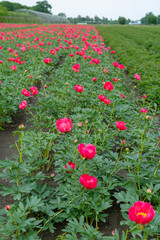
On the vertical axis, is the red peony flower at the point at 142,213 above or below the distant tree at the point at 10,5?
below

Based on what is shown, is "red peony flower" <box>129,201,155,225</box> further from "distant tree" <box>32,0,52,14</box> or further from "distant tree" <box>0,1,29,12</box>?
"distant tree" <box>32,0,52,14</box>

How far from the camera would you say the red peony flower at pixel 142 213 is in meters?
0.94

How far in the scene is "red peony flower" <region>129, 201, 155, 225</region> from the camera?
939 millimetres

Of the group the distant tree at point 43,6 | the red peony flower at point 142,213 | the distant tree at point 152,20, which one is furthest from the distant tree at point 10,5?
the red peony flower at point 142,213

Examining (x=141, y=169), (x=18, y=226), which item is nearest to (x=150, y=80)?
(x=141, y=169)

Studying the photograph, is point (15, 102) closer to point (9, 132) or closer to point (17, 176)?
point (9, 132)

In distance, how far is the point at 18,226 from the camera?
1256 mm

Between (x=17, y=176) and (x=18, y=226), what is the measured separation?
0.35 metres

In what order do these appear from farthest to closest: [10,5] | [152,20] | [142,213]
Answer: [152,20] < [10,5] < [142,213]

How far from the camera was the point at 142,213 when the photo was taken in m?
0.99

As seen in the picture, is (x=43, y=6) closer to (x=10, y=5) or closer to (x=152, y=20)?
(x=10, y=5)

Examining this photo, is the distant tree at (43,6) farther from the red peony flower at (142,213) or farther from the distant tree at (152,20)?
the red peony flower at (142,213)

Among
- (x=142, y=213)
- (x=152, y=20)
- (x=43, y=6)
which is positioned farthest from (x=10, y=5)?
(x=142, y=213)

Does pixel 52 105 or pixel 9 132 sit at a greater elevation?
pixel 52 105
